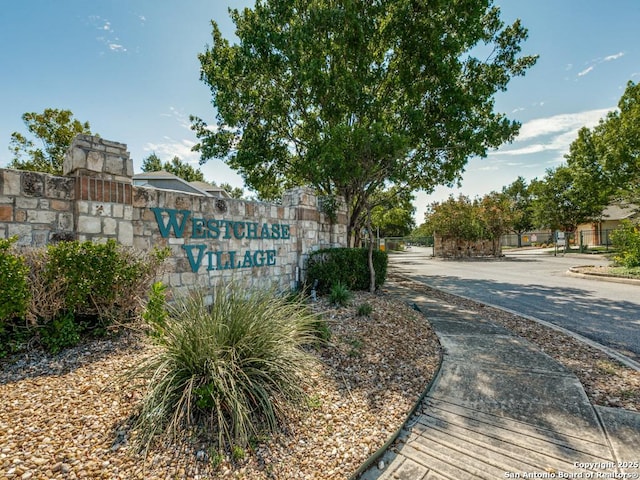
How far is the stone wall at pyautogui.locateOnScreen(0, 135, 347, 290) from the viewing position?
13.0 feet

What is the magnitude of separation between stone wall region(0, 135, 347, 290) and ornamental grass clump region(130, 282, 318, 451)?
136 centimetres

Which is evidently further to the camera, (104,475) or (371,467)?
(371,467)

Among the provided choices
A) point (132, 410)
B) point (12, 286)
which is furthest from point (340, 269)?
point (12, 286)

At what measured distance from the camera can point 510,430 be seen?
2.63 meters

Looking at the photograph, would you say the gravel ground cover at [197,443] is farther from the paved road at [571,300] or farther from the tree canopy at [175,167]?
the tree canopy at [175,167]

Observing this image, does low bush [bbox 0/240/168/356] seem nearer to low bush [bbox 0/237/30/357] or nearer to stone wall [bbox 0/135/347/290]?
low bush [bbox 0/237/30/357]

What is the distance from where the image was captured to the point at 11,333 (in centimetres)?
325

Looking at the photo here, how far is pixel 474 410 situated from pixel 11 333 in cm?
462

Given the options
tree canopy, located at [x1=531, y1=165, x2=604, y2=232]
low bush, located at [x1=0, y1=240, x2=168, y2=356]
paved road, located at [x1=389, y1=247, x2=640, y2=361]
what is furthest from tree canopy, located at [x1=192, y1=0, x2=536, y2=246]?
tree canopy, located at [x1=531, y1=165, x2=604, y2=232]

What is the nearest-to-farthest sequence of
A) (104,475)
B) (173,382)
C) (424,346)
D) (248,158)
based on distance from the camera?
1. (104,475)
2. (173,382)
3. (424,346)
4. (248,158)

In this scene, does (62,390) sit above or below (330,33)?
below

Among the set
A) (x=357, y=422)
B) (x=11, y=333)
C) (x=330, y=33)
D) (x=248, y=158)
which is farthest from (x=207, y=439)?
(x=330, y=33)

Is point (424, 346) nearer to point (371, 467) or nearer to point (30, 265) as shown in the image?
point (371, 467)

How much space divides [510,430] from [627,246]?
13765 millimetres
